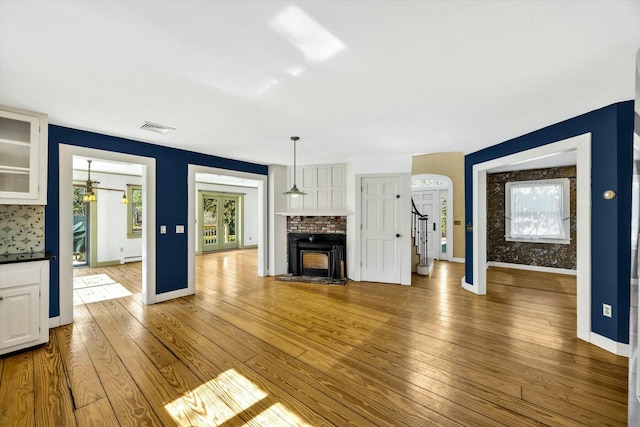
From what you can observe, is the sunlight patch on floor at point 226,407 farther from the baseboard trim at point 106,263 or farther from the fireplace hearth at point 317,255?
the baseboard trim at point 106,263

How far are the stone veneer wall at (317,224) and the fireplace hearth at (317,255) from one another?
97 millimetres

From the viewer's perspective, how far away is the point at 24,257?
8.70 ft

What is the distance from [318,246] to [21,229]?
13.7ft

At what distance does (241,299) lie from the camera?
13.6 feet

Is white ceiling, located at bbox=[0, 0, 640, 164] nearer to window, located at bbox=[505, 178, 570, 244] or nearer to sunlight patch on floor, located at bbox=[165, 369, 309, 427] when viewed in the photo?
sunlight patch on floor, located at bbox=[165, 369, 309, 427]

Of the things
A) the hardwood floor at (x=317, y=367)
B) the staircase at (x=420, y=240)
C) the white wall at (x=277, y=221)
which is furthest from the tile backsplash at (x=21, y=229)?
the staircase at (x=420, y=240)

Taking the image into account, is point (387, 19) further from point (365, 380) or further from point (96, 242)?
point (96, 242)

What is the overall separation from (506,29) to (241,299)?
423 cm

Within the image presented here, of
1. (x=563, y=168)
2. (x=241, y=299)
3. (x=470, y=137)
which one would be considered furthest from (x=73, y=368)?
(x=563, y=168)

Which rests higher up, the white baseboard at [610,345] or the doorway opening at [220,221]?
the doorway opening at [220,221]

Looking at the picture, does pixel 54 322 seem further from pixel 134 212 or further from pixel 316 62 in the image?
pixel 134 212

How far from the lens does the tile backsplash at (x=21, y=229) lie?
285 centimetres

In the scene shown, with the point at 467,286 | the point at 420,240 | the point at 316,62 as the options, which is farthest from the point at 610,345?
the point at 420,240

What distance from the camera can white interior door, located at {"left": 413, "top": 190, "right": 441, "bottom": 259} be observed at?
26.1 ft
